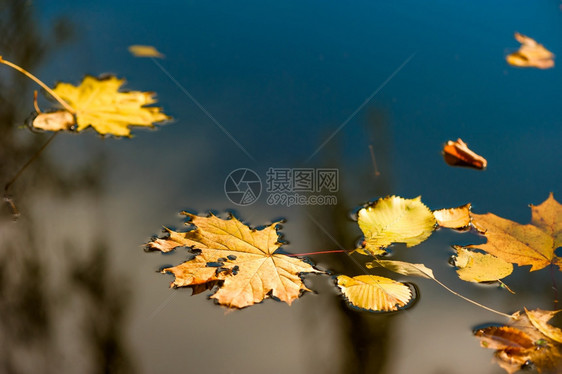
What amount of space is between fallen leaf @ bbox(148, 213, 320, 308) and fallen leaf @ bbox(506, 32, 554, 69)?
1.14m

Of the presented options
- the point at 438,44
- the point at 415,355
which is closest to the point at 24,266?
the point at 415,355

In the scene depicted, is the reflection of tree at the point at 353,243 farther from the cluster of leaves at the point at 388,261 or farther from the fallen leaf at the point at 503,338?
the fallen leaf at the point at 503,338

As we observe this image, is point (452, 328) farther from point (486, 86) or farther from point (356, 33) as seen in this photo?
point (356, 33)

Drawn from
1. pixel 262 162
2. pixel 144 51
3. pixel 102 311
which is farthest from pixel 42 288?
pixel 144 51

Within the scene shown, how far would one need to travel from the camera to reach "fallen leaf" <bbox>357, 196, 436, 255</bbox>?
0.95m

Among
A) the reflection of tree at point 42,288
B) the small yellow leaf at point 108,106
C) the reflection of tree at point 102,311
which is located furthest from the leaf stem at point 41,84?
the reflection of tree at point 102,311

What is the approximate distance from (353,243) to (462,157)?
0.43 m

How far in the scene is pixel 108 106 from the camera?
4.15 ft

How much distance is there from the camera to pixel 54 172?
1070mm

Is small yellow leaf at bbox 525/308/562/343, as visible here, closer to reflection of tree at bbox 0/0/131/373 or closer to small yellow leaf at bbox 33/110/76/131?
reflection of tree at bbox 0/0/131/373

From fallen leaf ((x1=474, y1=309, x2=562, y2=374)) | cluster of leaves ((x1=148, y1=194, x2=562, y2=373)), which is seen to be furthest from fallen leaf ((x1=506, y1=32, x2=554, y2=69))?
fallen leaf ((x1=474, y1=309, x2=562, y2=374))

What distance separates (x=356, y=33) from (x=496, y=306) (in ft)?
3.71

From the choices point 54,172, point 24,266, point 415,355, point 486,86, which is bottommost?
point 415,355

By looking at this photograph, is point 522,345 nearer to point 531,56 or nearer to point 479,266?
point 479,266
